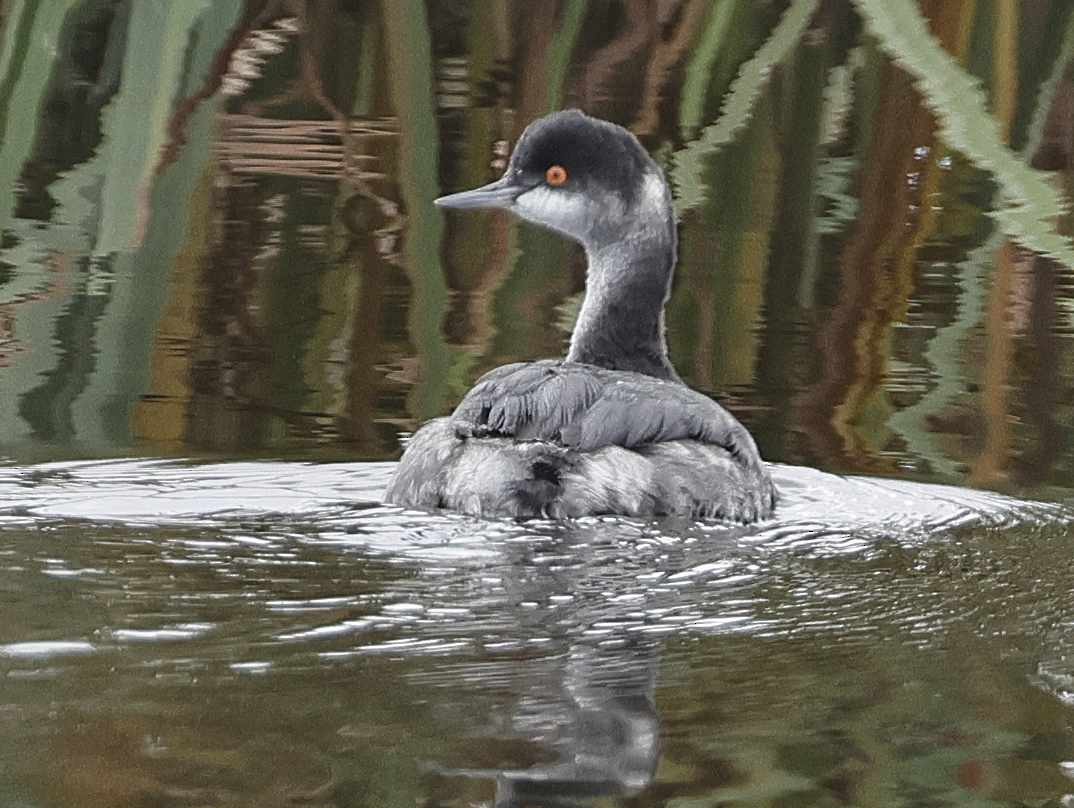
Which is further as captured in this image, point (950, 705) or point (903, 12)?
point (903, 12)

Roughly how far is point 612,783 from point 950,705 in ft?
2.73

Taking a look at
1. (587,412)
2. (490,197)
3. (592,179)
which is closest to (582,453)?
Answer: (587,412)

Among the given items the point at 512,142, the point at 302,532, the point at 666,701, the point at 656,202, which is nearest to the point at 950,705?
the point at 666,701

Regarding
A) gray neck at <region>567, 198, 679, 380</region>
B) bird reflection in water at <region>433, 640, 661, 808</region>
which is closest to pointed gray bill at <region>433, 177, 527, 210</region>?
gray neck at <region>567, 198, 679, 380</region>

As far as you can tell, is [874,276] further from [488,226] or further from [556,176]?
[556,176]

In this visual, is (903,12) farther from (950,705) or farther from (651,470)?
(950,705)

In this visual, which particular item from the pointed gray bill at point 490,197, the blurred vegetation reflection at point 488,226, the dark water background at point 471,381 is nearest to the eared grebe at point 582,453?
the dark water background at point 471,381

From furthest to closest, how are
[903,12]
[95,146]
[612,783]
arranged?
[95,146] → [903,12] → [612,783]

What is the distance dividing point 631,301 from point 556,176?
1.59 feet

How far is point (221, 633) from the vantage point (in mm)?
4348

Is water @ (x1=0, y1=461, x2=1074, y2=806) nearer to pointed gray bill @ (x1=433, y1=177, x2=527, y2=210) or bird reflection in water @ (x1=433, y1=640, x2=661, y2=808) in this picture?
bird reflection in water @ (x1=433, y1=640, x2=661, y2=808)

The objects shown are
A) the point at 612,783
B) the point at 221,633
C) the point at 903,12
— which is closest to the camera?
the point at 612,783

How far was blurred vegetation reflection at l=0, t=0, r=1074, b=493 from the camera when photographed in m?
6.89

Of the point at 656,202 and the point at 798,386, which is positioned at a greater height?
the point at 656,202
